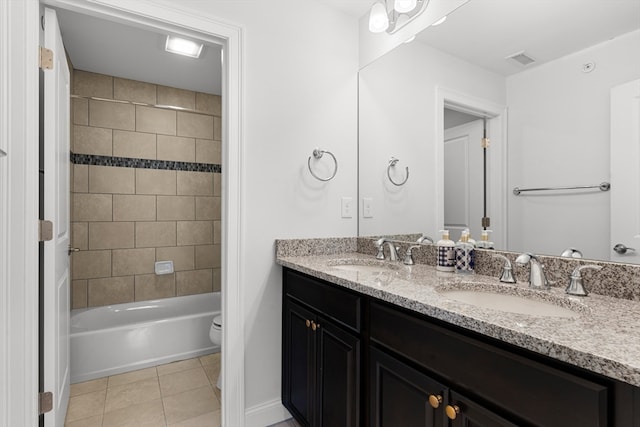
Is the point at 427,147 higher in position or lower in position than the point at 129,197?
higher

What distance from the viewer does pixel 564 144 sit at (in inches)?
47.8

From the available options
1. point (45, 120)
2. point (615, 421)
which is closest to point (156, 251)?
point (45, 120)

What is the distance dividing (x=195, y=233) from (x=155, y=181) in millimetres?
622

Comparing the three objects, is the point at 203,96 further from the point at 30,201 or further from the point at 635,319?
the point at 635,319

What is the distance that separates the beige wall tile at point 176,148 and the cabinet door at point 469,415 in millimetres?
3112

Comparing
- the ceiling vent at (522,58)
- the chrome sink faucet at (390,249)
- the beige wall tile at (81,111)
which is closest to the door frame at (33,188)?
the chrome sink faucet at (390,249)

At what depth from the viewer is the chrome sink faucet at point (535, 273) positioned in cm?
115

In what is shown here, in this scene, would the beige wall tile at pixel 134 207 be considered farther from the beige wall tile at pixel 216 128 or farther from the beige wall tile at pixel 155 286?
the beige wall tile at pixel 216 128

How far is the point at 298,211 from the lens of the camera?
192cm

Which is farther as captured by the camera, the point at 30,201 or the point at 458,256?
the point at 458,256

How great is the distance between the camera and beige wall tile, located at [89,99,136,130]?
2859 mm

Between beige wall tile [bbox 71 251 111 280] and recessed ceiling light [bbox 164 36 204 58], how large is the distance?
5.97ft

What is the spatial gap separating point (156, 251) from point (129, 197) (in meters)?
0.55

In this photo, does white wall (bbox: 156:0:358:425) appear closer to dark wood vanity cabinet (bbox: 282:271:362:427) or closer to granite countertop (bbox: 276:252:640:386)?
dark wood vanity cabinet (bbox: 282:271:362:427)
